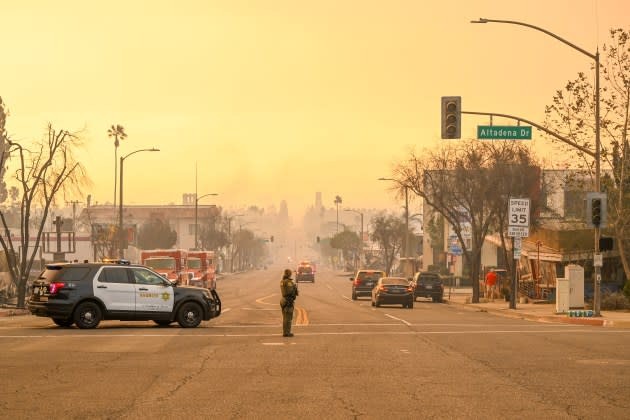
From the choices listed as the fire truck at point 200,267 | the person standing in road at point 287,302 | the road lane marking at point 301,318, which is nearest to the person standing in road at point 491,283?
the fire truck at point 200,267

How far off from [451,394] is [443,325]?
18.1m

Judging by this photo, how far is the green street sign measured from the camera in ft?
113

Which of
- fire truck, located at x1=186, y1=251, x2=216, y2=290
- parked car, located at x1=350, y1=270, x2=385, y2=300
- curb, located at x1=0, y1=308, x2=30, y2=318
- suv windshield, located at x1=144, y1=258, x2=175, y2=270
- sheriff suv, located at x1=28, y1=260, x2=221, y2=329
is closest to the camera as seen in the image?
sheriff suv, located at x1=28, y1=260, x2=221, y2=329

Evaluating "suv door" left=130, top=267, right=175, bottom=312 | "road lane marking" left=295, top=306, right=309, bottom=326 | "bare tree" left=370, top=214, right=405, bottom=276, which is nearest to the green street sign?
"road lane marking" left=295, top=306, right=309, bottom=326

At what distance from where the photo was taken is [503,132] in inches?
1362

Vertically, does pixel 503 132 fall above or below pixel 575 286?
above

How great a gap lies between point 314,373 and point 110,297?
13.2 m

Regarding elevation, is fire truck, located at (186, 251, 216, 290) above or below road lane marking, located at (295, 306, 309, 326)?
above

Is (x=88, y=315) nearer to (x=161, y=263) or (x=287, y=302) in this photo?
(x=287, y=302)

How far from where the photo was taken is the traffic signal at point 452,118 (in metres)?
32.0

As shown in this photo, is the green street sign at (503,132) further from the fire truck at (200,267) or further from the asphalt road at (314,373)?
the fire truck at (200,267)

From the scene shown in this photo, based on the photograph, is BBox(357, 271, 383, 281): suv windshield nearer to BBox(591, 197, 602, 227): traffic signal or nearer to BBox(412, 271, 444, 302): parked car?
BBox(412, 271, 444, 302): parked car

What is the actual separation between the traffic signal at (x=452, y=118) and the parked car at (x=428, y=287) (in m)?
29.2

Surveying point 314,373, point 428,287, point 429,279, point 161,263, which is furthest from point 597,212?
point 161,263
